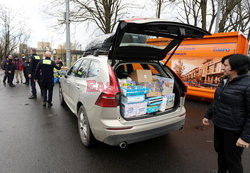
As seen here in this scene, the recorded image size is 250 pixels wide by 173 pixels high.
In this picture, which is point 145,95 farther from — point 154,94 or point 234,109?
point 234,109

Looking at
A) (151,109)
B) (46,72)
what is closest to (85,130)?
(151,109)

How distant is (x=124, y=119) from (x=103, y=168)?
2.67ft

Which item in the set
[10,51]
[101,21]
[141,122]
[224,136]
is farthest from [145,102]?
[10,51]

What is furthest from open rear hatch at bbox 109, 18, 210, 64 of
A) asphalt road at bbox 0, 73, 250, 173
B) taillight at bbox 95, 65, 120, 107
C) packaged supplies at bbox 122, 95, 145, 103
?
asphalt road at bbox 0, 73, 250, 173

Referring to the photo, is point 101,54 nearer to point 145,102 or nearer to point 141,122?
point 145,102

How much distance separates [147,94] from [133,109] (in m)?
0.47

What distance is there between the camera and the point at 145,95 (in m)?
2.76

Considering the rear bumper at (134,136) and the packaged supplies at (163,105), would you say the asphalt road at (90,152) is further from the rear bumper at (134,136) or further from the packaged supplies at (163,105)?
the packaged supplies at (163,105)

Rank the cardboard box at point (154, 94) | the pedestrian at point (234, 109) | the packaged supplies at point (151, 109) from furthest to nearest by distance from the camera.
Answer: the cardboard box at point (154, 94) → the packaged supplies at point (151, 109) → the pedestrian at point (234, 109)

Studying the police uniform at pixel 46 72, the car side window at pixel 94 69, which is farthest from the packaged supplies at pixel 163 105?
the police uniform at pixel 46 72

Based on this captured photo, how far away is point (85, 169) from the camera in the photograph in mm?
2320

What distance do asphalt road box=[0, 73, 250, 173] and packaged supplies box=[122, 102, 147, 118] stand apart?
2.55ft

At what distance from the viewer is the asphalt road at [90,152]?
7.76 ft

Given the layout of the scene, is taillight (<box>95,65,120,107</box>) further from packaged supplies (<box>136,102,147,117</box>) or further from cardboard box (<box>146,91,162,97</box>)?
cardboard box (<box>146,91,162,97</box>)
